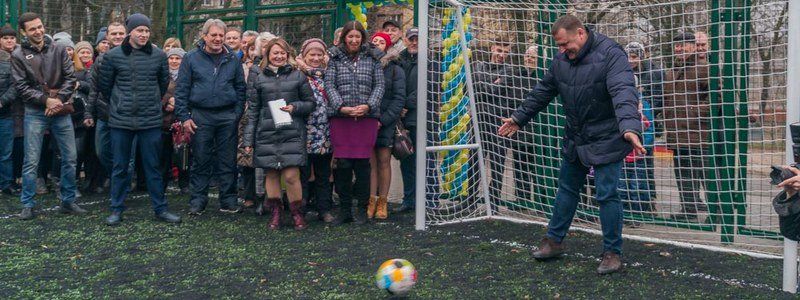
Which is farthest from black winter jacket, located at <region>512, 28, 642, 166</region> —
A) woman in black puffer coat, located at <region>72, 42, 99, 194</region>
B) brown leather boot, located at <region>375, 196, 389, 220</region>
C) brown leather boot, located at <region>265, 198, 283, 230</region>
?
woman in black puffer coat, located at <region>72, 42, 99, 194</region>

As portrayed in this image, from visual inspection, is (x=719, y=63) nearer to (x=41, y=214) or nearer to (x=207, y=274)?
(x=207, y=274)

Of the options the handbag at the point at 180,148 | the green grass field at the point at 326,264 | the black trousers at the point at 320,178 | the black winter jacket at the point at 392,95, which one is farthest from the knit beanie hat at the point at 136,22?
the black winter jacket at the point at 392,95

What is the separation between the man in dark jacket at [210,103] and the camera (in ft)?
28.4

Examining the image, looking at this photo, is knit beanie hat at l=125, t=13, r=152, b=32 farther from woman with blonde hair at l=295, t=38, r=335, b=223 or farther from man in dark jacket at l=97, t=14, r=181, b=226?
woman with blonde hair at l=295, t=38, r=335, b=223

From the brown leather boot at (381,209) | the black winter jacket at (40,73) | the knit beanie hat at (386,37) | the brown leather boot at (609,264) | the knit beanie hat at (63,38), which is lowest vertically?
the brown leather boot at (609,264)

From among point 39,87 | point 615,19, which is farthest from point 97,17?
point 615,19

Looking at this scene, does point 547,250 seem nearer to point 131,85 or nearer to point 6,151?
point 131,85

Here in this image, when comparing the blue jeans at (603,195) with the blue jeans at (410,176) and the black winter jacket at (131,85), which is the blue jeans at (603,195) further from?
the black winter jacket at (131,85)

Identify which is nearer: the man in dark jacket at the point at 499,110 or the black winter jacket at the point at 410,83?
the man in dark jacket at the point at 499,110

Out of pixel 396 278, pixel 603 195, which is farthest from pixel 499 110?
pixel 396 278

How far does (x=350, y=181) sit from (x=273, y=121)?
91 centimetres

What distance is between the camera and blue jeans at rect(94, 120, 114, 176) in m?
9.92

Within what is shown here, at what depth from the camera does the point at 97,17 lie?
13.9 m

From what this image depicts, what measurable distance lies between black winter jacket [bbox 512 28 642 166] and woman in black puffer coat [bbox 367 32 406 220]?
7.39 feet
